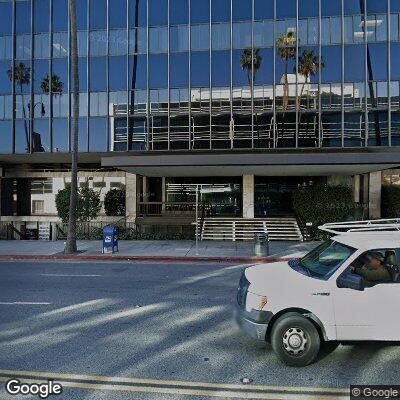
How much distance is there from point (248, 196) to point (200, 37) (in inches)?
394

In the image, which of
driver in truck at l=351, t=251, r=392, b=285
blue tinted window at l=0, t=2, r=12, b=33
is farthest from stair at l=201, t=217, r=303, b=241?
blue tinted window at l=0, t=2, r=12, b=33

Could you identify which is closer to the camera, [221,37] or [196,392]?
[196,392]

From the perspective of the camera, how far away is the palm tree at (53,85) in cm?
2399

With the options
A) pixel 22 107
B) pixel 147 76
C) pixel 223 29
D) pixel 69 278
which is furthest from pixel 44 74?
pixel 69 278

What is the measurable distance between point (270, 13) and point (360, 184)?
469 inches

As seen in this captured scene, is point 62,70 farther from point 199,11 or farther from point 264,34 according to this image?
point 264,34

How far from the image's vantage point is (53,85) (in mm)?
24047

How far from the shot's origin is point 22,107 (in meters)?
24.3

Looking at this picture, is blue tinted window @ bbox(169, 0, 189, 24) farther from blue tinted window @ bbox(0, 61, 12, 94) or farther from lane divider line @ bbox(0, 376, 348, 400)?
lane divider line @ bbox(0, 376, 348, 400)

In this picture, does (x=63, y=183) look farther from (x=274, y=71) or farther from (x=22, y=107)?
(x=274, y=71)

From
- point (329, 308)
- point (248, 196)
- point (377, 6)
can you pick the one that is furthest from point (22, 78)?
point (329, 308)

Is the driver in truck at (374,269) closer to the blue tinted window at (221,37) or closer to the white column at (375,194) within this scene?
the blue tinted window at (221,37)

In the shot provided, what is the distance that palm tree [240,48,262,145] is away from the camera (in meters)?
22.2

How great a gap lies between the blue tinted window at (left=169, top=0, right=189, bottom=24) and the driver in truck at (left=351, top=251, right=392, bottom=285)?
21203 millimetres
